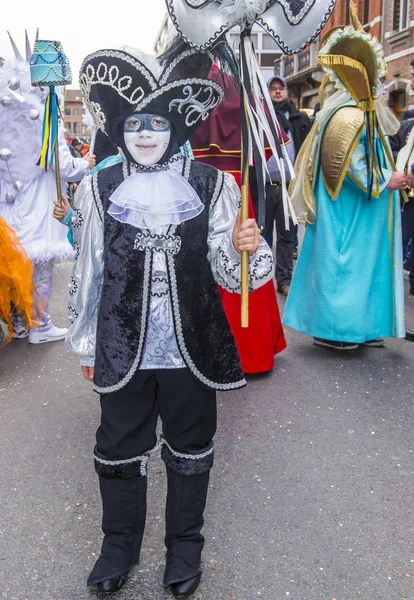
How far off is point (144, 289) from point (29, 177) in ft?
8.94

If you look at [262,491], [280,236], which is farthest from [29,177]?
[262,491]

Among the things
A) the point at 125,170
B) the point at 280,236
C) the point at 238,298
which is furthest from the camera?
the point at 280,236

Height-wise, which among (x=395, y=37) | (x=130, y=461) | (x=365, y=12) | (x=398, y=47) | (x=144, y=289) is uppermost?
(x=365, y=12)

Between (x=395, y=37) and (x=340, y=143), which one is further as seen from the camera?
(x=395, y=37)

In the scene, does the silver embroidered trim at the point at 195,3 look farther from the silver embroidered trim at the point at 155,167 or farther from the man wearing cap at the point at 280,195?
the man wearing cap at the point at 280,195

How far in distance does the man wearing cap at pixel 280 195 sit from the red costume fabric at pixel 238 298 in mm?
1601

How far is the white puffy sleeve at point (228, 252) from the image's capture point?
6.17 feet

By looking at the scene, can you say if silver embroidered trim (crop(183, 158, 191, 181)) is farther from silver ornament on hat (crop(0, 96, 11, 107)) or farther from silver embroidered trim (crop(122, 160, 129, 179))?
silver ornament on hat (crop(0, 96, 11, 107))

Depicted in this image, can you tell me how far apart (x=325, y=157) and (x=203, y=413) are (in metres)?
2.40

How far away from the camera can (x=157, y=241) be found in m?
1.90

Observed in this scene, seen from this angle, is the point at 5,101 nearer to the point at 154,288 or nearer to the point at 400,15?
the point at 154,288

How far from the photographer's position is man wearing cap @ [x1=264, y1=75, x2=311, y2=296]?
Result: 559 centimetres

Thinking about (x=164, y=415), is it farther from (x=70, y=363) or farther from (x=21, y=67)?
(x=21, y=67)

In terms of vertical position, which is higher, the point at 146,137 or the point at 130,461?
the point at 146,137
